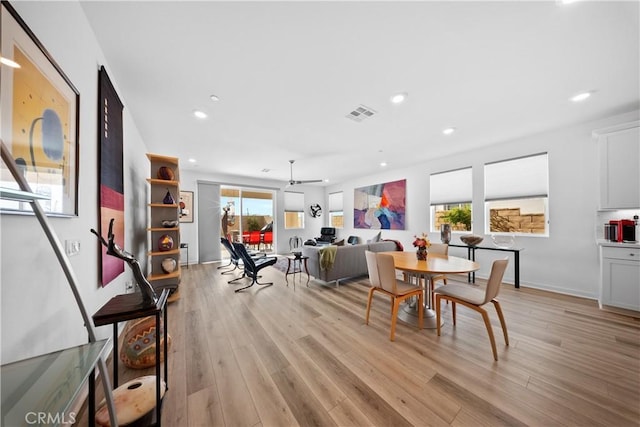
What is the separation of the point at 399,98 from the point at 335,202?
6069 mm

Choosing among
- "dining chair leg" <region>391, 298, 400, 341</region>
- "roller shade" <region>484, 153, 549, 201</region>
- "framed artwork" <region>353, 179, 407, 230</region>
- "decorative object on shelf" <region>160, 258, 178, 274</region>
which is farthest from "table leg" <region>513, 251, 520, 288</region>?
"decorative object on shelf" <region>160, 258, 178, 274</region>

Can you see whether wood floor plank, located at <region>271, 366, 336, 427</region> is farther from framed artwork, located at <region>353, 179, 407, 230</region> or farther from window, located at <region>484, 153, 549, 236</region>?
framed artwork, located at <region>353, 179, 407, 230</region>

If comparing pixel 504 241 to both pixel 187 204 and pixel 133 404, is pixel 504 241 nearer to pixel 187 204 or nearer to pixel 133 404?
pixel 133 404

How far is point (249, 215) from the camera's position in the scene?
24.1 feet

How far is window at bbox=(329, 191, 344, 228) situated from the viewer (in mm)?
8394

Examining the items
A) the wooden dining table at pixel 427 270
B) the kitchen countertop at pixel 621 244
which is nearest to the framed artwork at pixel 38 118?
the wooden dining table at pixel 427 270

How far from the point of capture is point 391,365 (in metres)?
1.85

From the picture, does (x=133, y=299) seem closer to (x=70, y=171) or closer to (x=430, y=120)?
(x=70, y=171)

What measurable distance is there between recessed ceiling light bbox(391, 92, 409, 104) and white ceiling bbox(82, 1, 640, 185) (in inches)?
3.7

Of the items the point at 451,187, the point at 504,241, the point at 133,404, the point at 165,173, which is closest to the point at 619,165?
the point at 504,241

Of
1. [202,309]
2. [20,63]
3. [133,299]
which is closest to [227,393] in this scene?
[133,299]

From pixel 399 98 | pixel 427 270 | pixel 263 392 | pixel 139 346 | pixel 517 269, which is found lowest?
pixel 263 392

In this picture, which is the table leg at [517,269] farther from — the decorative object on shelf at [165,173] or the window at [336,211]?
the decorative object on shelf at [165,173]

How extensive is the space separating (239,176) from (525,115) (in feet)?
22.6
